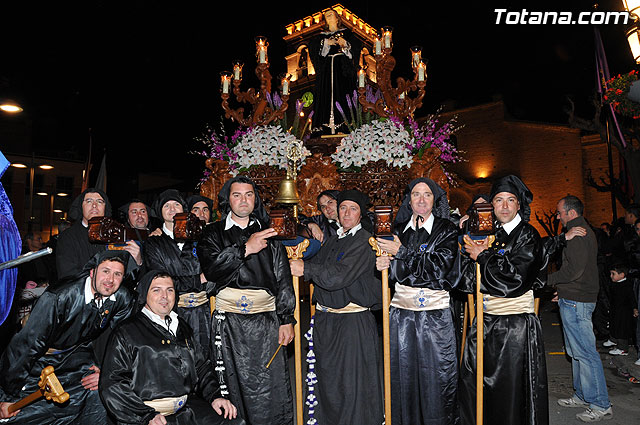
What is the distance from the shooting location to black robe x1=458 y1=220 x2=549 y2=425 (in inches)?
150

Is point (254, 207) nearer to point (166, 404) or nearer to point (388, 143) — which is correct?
point (166, 404)

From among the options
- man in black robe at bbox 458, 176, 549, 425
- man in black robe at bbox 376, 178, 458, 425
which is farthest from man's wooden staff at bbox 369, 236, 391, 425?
man in black robe at bbox 458, 176, 549, 425

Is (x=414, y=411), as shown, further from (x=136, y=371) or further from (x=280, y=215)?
(x=136, y=371)

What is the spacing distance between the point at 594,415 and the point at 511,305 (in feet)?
6.51

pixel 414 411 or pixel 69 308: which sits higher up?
pixel 69 308

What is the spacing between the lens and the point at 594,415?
4746mm

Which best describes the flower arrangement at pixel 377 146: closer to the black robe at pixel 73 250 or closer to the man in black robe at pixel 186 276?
the man in black robe at pixel 186 276

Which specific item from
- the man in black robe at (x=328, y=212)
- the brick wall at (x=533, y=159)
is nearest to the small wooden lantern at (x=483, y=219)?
the man in black robe at (x=328, y=212)

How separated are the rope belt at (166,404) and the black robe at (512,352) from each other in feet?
8.10

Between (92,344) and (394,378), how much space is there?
264 centimetres

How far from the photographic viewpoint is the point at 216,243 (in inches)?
155

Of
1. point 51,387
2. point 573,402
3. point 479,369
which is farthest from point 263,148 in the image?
point 573,402

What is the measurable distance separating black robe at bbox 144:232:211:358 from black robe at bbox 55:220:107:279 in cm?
53

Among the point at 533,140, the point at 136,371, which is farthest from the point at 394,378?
the point at 533,140
